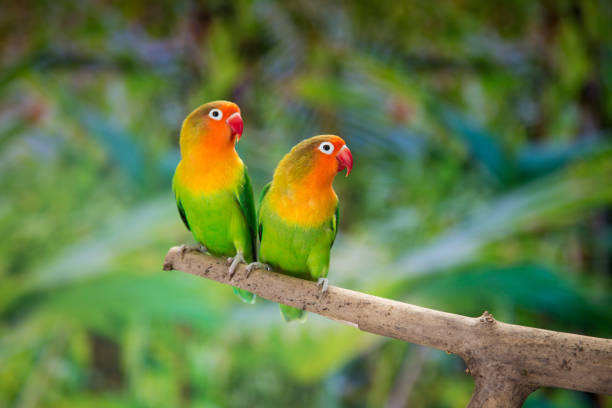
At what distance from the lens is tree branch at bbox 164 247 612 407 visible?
42 cm

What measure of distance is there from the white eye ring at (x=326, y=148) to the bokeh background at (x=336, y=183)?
31.8 inches

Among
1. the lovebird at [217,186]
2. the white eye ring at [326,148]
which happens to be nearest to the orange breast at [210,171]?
the lovebird at [217,186]

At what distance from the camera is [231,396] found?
2.05 meters

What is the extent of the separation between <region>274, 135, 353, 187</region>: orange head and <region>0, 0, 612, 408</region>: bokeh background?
78cm

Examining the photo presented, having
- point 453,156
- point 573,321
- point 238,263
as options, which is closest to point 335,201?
point 238,263

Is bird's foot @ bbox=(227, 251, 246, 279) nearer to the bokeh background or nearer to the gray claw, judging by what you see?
the gray claw

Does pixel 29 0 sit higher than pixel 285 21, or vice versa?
pixel 285 21

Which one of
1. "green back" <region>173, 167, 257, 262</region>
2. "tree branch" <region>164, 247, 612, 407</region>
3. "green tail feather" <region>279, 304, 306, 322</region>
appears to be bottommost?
"tree branch" <region>164, 247, 612, 407</region>

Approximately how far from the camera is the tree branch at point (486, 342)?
0.42 metres

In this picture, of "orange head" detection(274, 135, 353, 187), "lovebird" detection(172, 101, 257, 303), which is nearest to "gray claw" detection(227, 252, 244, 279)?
"lovebird" detection(172, 101, 257, 303)

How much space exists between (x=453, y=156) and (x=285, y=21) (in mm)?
1101

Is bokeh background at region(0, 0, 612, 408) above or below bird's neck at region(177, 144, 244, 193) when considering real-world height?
above

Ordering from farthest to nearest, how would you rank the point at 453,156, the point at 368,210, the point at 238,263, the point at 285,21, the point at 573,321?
the point at 285,21 → the point at 368,210 → the point at 453,156 → the point at 573,321 → the point at 238,263

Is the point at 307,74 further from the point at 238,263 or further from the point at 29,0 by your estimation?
the point at 238,263
